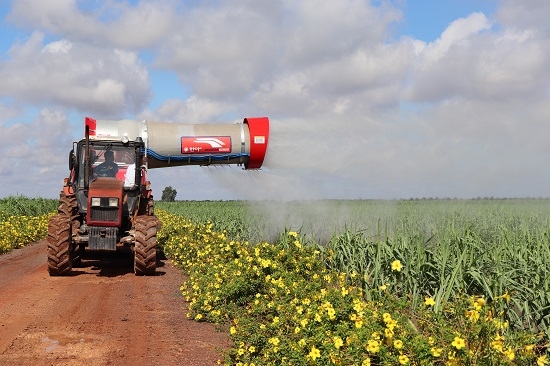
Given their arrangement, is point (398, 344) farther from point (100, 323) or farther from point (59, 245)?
point (59, 245)

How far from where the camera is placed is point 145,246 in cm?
1138

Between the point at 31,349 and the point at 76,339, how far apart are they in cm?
58

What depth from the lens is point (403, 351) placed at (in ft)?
13.0

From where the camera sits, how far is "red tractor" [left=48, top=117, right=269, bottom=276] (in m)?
11.4

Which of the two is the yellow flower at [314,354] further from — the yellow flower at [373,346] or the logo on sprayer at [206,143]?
the logo on sprayer at [206,143]

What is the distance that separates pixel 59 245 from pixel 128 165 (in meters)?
2.40

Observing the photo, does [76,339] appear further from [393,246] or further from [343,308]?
[393,246]

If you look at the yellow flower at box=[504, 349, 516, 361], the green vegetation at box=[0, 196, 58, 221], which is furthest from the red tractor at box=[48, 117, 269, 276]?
the green vegetation at box=[0, 196, 58, 221]

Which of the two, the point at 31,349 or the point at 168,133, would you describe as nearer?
the point at 31,349

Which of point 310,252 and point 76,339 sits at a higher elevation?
point 310,252

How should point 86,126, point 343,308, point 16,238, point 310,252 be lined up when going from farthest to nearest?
point 16,238, point 86,126, point 310,252, point 343,308

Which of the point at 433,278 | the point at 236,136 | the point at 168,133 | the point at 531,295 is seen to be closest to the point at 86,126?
the point at 168,133

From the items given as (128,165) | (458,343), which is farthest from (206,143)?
(458,343)

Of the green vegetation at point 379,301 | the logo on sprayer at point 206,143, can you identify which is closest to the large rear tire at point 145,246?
the green vegetation at point 379,301
